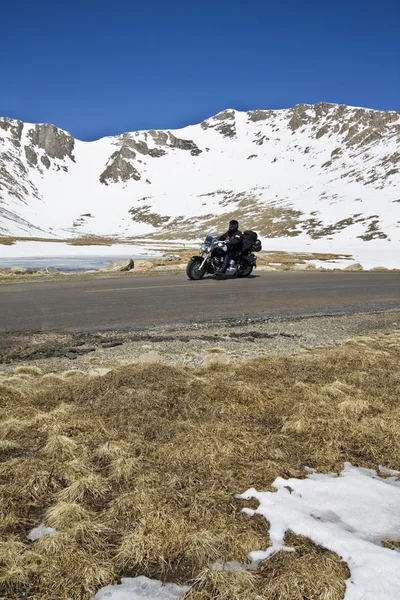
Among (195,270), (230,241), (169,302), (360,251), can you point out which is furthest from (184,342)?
(360,251)

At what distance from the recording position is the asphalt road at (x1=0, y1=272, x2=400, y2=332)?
33.9 ft

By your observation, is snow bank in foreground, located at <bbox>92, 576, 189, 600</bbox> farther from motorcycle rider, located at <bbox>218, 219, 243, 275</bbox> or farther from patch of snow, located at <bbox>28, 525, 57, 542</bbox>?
motorcycle rider, located at <bbox>218, 219, 243, 275</bbox>

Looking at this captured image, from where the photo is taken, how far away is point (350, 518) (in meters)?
3.10

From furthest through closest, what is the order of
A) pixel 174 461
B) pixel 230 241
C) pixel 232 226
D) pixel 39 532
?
1. pixel 230 241
2. pixel 232 226
3. pixel 174 461
4. pixel 39 532

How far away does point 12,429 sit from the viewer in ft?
13.8

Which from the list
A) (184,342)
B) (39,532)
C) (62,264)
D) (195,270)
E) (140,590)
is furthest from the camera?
(62,264)

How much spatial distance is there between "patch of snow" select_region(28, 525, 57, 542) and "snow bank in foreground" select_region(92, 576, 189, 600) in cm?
56

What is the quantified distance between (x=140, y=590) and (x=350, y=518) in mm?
1477

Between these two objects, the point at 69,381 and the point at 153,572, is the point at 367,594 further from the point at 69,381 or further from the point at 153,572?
the point at 69,381

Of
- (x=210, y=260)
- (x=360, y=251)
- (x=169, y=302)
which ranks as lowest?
(x=169, y=302)

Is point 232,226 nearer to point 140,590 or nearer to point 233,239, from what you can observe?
point 233,239

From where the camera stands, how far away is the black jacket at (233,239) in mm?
19047

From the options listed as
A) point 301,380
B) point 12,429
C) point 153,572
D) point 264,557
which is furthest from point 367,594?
point 301,380

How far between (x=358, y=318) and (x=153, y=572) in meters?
9.50
